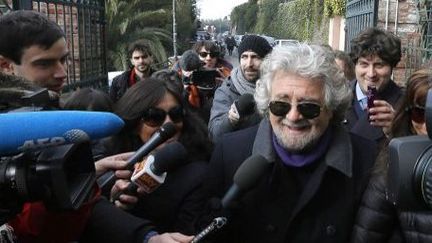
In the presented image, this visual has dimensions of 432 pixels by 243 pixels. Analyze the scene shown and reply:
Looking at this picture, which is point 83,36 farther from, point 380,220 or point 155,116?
point 380,220

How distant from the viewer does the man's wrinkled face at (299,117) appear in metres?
2.04

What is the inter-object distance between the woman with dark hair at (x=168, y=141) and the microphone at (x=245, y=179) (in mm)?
525

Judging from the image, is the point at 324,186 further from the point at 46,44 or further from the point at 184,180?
the point at 46,44

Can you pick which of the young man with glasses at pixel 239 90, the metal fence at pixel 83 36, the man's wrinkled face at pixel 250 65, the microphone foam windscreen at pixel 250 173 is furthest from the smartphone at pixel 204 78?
the microphone foam windscreen at pixel 250 173

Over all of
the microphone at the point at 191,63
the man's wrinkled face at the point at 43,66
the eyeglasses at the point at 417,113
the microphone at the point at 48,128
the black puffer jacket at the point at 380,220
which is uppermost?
the man's wrinkled face at the point at 43,66

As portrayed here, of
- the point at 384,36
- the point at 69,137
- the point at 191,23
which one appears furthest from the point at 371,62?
the point at 191,23

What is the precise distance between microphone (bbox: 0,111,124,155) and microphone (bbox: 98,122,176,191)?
0.65 m

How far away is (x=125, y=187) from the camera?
6.05 ft

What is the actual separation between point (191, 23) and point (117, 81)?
25711 mm

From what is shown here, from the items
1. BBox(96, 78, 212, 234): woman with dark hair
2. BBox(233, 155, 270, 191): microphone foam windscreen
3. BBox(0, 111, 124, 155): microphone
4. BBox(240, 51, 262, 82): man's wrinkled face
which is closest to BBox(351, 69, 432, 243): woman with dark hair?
BBox(233, 155, 270, 191): microphone foam windscreen

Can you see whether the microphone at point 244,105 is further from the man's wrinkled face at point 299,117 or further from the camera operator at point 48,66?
the camera operator at point 48,66

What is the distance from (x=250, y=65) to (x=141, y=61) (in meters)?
1.81

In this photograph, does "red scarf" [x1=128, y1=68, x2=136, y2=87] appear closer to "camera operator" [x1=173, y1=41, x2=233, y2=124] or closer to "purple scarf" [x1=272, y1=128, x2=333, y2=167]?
"camera operator" [x1=173, y1=41, x2=233, y2=124]

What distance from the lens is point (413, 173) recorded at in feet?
3.73
